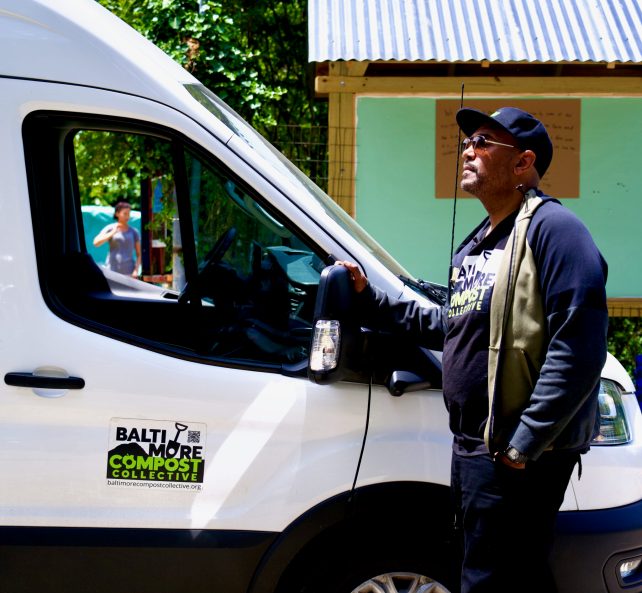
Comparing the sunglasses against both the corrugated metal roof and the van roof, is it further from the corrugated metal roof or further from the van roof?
the corrugated metal roof

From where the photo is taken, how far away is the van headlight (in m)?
3.03

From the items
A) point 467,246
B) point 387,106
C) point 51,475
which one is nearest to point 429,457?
point 467,246

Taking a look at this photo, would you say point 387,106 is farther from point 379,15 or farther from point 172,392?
point 172,392

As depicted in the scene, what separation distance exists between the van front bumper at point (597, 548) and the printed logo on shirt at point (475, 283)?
799 mm

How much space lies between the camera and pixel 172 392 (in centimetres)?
291

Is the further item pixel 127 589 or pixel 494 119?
pixel 127 589

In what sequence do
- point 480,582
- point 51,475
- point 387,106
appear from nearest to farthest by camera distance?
point 480,582, point 51,475, point 387,106

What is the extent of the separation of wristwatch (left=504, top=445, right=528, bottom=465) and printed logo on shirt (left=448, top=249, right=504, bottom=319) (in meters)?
0.39

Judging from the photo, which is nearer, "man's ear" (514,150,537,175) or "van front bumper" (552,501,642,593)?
"man's ear" (514,150,537,175)

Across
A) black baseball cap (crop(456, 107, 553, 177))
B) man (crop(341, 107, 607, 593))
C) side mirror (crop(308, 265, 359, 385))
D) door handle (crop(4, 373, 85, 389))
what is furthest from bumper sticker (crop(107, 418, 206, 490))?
black baseball cap (crop(456, 107, 553, 177))

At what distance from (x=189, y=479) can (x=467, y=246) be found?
1.16 meters

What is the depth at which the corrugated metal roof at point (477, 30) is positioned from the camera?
20.5 feet

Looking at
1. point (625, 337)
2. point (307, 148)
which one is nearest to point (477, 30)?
point (307, 148)

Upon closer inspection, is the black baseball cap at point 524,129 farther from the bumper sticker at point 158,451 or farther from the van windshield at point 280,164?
the bumper sticker at point 158,451
